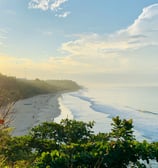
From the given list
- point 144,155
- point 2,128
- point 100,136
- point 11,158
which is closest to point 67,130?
point 100,136

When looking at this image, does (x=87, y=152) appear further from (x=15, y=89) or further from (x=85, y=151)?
(x=15, y=89)

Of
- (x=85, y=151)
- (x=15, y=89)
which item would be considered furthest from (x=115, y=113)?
(x=85, y=151)

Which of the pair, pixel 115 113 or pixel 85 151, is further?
pixel 115 113

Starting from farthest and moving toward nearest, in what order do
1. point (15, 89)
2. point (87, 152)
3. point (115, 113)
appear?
point (15, 89) < point (115, 113) < point (87, 152)

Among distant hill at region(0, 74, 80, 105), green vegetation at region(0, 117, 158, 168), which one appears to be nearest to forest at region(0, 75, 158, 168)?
green vegetation at region(0, 117, 158, 168)

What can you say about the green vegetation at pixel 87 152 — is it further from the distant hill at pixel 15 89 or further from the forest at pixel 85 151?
the distant hill at pixel 15 89

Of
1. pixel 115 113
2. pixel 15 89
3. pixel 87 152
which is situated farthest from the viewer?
pixel 15 89

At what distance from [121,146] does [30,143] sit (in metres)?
2.24

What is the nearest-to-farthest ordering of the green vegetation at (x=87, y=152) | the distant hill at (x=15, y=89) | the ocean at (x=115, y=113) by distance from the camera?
1. the green vegetation at (x=87, y=152)
2. the distant hill at (x=15, y=89)
3. the ocean at (x=115, y=113)

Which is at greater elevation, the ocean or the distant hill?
the distant hill

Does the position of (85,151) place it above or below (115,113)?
above

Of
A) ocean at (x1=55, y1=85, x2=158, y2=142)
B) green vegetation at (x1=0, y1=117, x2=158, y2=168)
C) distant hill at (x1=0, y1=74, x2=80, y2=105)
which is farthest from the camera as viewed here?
ocean at (x1=55, y1=85, x2=158, y2=142)

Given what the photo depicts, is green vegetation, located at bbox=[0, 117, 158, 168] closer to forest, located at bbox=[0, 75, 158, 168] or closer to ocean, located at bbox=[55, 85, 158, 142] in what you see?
forest, located at bbox=[0, 75, 158, 168]

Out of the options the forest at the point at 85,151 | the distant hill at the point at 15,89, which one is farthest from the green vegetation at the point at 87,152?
the distant hill at the point at 15,89
